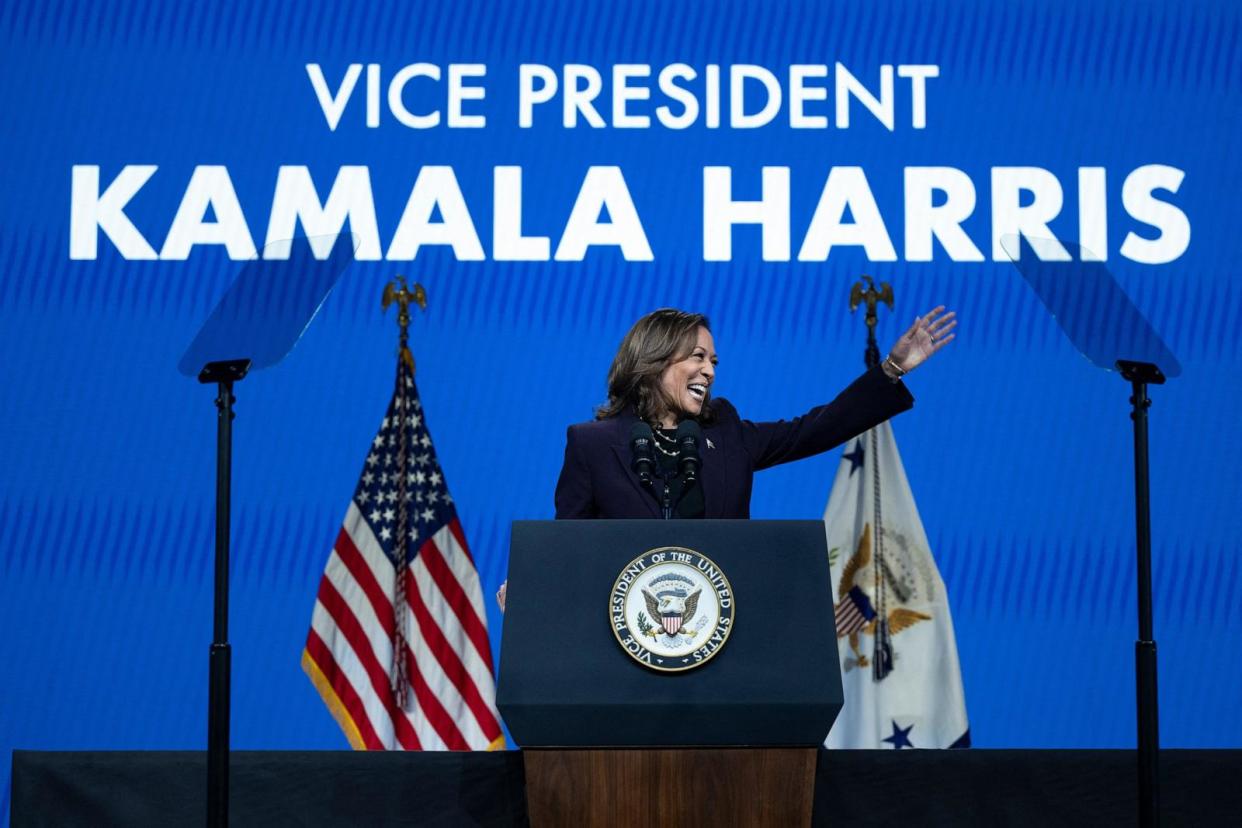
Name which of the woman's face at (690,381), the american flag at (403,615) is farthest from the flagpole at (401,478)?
the woman's face at (690,381)

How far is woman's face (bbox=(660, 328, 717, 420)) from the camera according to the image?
280 cm

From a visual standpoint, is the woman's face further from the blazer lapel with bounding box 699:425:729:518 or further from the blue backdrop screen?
the blue backdrop screen

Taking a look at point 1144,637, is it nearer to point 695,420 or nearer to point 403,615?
point 695,420

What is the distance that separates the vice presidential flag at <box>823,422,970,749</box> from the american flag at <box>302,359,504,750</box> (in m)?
1.12

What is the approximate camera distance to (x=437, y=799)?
2506mm

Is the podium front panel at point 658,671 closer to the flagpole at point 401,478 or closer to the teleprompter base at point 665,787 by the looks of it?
the teleprompter base at point 665,787

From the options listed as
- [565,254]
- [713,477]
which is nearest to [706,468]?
[713,477]

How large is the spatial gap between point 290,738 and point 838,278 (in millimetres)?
2305

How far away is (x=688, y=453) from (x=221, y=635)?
87 cm

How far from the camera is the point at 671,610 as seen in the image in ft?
6.70

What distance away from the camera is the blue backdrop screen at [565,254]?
465 cm

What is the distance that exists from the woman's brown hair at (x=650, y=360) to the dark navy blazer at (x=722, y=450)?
0.03 metres

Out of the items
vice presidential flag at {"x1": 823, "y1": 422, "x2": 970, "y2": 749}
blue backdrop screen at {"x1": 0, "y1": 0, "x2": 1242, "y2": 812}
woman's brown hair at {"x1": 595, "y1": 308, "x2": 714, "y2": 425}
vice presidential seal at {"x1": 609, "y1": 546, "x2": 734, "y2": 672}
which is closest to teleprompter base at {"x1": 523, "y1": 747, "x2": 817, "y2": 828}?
vice presidential seal at {"x1": 609, "y1": 546, "x2": 734, "y2": 672}

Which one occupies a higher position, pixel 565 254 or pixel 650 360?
pixel 565 254
